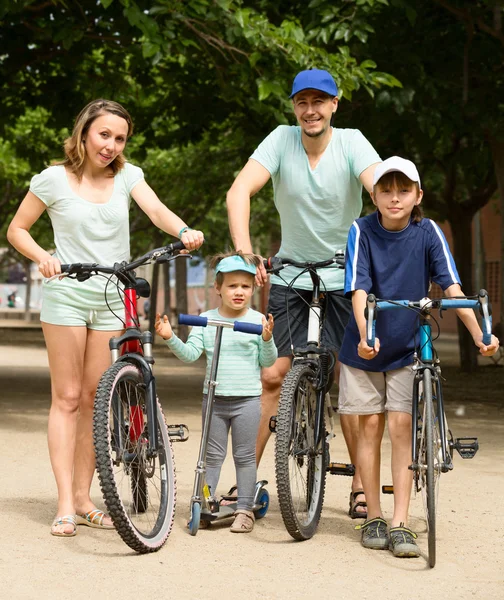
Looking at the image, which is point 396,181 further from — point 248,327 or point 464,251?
point 464,251

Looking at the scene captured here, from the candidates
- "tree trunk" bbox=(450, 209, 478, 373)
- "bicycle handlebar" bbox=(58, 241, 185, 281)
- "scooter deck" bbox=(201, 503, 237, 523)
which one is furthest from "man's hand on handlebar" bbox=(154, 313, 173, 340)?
"tree trunk" bbox=(450, 209, 478, 373)

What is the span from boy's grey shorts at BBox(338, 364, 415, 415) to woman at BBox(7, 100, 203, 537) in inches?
44.1

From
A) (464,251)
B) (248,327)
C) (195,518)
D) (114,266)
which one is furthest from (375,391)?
(464,251)

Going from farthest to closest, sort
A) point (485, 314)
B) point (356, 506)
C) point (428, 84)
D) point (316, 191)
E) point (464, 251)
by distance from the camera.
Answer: point (464, 251)
point (428, 84)
point (356, 506)
point (316, 191)
point (485, 314)

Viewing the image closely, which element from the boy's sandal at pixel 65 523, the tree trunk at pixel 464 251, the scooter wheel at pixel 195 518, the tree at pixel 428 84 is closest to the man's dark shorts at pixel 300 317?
the scooter wheel at pixel 195 518

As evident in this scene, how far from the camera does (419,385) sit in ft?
17.4

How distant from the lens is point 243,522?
5793 millimetres

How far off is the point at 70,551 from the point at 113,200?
1681mm

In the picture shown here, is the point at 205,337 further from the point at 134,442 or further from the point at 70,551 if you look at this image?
the point at 70,551

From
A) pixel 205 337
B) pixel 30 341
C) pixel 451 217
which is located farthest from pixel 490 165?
pixel 30 341

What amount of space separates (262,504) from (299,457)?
1.46 feet

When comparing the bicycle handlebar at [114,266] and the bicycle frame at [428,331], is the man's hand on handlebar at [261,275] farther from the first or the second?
the bicycle frame at [428,331]

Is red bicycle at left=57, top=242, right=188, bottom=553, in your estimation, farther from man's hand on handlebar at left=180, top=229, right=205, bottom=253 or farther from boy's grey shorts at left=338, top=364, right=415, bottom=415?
boy's grey shorts at left=338, top=364, right=415, bottom=415

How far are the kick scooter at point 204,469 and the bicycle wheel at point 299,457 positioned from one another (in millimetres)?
256
